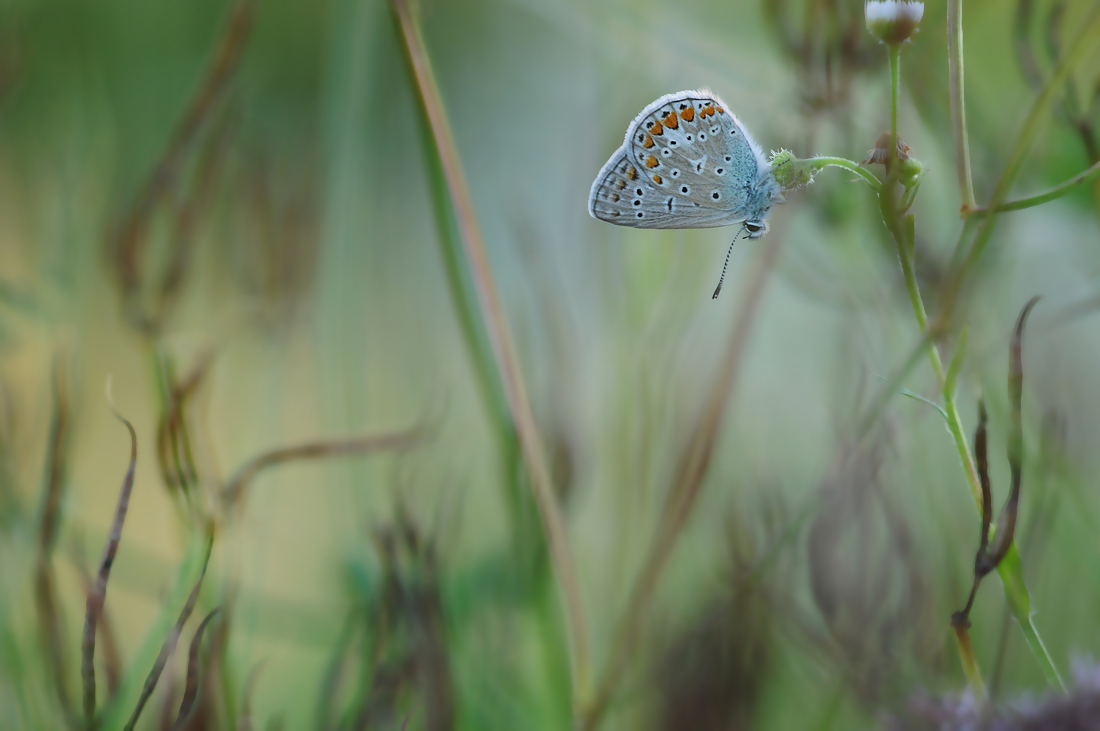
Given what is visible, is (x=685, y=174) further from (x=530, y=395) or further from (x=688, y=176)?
(x=530, y=395)

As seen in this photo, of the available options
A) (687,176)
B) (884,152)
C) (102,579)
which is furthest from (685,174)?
(102,579)

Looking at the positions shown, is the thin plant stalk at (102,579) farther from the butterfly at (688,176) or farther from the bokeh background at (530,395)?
the butterfly at (688,176)

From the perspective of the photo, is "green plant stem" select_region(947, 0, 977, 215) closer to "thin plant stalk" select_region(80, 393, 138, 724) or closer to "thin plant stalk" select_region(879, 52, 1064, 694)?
"thin plant stalk" select_region(879, 52, 1064, 694)

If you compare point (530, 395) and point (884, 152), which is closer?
point (884, 152)

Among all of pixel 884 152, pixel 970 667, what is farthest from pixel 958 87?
pixel 970 667

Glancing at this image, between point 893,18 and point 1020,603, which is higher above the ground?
A: point 893,18

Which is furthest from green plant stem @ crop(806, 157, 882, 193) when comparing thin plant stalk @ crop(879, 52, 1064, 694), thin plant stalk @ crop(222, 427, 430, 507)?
thin plant stalk @ crop(222, 427, 430, 507)

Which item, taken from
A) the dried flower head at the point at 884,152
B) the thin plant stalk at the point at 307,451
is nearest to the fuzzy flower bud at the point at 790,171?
the dried flower head at the point at 884,152
